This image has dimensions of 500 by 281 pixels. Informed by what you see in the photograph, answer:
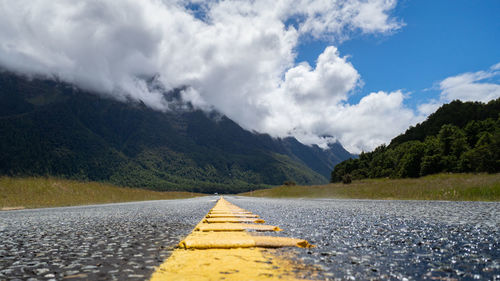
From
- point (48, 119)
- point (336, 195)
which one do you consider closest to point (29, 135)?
point (48, 119)

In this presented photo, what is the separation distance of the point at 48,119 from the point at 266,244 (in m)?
215

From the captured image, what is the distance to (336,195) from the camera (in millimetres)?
33250

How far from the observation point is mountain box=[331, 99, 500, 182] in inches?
1786

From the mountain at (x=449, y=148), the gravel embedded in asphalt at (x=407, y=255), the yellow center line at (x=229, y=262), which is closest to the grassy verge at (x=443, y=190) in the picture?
the gravel embedded in asphalt at (x=407, y=255)

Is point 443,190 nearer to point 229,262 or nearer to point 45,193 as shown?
point 229,262

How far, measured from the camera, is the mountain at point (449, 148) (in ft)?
149

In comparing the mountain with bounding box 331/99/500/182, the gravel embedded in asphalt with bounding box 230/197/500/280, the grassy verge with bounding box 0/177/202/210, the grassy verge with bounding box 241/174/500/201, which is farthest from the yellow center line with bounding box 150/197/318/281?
the mountain with bounding box 331/99/500/182

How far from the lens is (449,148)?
194 ft

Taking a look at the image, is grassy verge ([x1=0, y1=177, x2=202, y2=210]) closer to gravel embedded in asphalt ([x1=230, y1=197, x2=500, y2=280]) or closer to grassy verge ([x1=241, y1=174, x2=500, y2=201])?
gravel embedded in asphalt ([x1=230, y1=197, x2=500, y2=280])

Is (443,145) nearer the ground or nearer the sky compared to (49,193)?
nearer the sky

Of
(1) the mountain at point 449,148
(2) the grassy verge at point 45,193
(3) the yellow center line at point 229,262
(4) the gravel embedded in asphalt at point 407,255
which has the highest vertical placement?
(1) the mountain at point 449,148

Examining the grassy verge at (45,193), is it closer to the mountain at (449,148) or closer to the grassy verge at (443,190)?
the grassy verge at (443,190)

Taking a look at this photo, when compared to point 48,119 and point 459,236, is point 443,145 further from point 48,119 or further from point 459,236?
point 48,119

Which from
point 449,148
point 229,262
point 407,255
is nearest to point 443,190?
point 407,255
